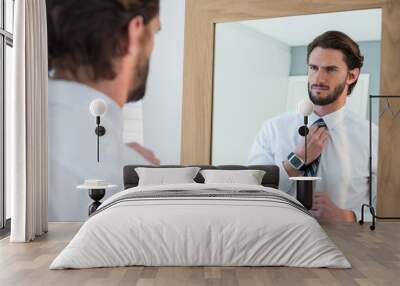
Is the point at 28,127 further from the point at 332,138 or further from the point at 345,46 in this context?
the point at 345,46

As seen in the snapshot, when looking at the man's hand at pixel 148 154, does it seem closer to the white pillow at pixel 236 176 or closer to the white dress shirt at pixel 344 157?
the white pillow at pixel 236 176

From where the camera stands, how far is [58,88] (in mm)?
7254

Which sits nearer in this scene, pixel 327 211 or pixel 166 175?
pixel 166 175

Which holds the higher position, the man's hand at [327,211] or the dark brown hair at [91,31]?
the dark brown hair at [91,31]

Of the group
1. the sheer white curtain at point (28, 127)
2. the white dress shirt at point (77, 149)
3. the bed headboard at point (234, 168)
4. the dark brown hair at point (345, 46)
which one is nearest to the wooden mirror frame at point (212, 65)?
the dark brown hair at point (345, 46)

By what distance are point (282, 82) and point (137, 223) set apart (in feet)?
10.8

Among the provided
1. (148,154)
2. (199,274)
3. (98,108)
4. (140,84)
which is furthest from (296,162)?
(199,274)

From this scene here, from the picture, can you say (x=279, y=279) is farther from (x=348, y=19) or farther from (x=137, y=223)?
(x=348, y=19)

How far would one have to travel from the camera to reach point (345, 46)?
22.0 ft

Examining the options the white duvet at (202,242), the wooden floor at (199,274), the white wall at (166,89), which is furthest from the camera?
the white wall at (166,89)

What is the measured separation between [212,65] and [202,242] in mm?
3339

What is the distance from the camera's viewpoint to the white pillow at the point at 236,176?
20.7 ft

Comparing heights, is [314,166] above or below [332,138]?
below

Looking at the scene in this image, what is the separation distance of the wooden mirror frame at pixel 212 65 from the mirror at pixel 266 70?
80mm
